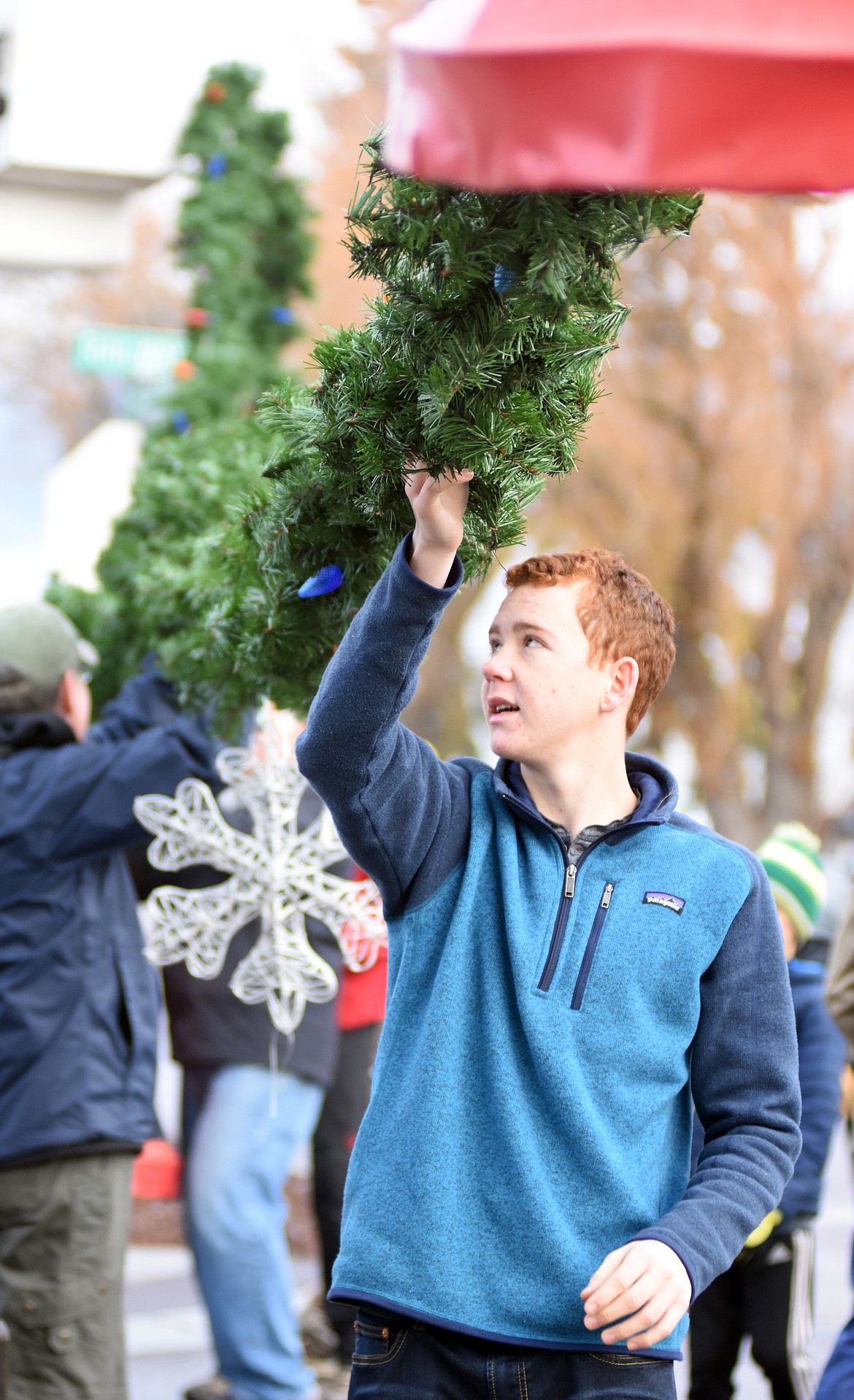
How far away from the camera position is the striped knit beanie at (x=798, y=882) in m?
4.11

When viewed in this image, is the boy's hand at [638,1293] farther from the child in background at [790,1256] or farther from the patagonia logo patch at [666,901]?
the child in background at [790,1256]

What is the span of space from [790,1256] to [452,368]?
288 centimetres

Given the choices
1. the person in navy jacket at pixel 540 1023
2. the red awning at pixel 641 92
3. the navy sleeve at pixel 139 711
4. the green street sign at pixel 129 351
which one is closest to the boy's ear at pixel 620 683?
the person in navy jacket at pixel 540 1023

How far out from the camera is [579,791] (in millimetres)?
2232

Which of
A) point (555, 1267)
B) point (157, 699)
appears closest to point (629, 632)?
point (555, 1267)

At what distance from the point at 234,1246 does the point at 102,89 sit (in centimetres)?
450

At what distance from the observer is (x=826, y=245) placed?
1343 cm

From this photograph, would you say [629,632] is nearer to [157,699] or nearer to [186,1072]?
[157,699]

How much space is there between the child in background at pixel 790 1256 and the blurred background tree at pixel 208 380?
5.56ft

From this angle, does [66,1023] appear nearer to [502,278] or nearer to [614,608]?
[614,608]

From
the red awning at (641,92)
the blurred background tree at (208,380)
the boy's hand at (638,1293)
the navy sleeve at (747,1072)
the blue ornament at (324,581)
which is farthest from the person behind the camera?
the blurred background tree at (208,380)

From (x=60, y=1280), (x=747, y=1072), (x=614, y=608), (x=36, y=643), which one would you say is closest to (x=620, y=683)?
(x=614, y=608)

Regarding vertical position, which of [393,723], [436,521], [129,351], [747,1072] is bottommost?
[747,1072]

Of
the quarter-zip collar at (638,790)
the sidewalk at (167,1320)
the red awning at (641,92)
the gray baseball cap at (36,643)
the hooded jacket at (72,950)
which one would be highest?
the red awning at (641,92)
